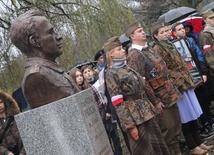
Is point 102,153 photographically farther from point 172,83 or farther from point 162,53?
point 162,53

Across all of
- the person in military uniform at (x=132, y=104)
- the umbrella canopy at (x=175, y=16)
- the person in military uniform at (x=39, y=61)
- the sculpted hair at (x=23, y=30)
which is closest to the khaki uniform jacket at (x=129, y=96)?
the person in military uniform at (x=132, y=104)

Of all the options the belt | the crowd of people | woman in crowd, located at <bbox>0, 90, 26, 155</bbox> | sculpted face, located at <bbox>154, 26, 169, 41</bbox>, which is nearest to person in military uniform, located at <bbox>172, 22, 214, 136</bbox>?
the crowd of people

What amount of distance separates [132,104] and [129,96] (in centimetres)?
11

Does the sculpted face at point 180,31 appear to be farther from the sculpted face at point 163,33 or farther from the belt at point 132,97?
the belt at point 132,97

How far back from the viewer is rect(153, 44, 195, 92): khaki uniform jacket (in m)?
4.91

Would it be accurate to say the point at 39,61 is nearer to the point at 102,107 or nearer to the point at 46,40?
the point at 46,40

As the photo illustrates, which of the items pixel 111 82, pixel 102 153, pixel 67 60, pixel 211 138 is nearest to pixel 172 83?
pixel 111 82

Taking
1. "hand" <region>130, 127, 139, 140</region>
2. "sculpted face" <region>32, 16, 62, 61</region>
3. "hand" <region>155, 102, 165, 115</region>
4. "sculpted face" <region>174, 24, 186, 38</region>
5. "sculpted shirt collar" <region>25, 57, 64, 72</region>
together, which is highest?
"sculpted face" <region>32, 16, 62, 61</region>

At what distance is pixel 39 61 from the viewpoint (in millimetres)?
3301

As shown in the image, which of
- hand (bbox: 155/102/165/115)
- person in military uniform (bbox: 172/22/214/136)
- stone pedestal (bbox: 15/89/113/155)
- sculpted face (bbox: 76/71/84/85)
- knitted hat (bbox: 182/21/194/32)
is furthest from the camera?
knitted hat (bbox: 182/21/194/32)

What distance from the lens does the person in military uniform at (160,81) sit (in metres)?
4.54

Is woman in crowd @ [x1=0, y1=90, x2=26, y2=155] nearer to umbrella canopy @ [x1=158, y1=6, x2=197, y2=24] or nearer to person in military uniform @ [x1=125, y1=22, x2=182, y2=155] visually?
person in military uniform @ [x1=125, y1=22, x2=182, y2=155]

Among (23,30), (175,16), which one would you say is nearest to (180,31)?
(175,16)

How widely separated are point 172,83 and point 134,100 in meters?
0.82
